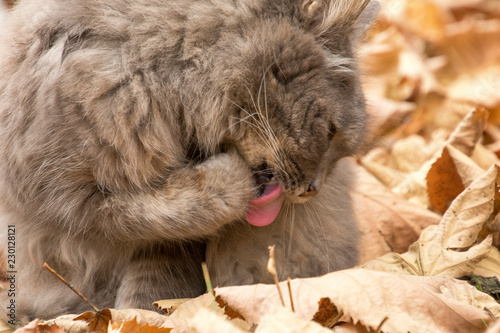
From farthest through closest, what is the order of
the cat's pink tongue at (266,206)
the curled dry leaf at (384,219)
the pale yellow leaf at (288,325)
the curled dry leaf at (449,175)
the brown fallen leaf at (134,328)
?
the curled dry leaf at (384,219) → the curled dry leaf at (449,175) → the cat's pink tongue at (266,206) → the brown fallen leaf at (134,328) → the pale yellow leaf at (288,325)

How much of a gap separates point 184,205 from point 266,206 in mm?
356

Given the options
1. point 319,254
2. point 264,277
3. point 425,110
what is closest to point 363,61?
point 319,254

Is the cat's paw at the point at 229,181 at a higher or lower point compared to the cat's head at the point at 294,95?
lower

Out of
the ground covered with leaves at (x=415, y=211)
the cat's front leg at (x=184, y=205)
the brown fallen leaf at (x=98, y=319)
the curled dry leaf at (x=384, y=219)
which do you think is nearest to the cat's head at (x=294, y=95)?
the cat's front leg at (x=184, y=205)

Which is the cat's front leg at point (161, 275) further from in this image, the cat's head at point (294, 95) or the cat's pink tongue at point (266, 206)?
the cat's head at point (294, 95)

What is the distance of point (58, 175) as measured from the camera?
6.60 ft

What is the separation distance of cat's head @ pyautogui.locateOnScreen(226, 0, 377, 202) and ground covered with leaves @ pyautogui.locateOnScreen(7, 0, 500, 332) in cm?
43

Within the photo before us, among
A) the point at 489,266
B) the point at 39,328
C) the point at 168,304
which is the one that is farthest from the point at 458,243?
the point at 39,328

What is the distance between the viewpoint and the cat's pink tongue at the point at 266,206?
2.19 meters

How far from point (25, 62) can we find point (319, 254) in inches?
52.8

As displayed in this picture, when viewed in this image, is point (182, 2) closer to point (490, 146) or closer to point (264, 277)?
point (264, 277)

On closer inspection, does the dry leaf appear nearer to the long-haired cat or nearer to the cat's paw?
the long-haired cat

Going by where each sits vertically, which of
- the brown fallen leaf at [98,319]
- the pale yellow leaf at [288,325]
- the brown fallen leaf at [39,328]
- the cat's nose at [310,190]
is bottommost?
the brown fallen leaf at [98,319]

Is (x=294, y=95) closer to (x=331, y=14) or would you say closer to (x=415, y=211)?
(x=331, y=14)
